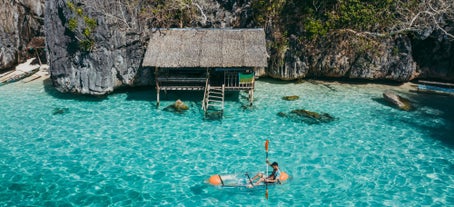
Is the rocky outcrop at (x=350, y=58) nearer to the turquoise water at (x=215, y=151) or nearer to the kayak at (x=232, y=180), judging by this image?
the turquoise water at (x=215, y=151)

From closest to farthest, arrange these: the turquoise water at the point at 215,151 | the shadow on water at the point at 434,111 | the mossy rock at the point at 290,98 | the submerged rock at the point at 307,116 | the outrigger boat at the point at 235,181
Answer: the turquoise water at the point at 215,151 < the outrigger boat at the point at 235,181 < the shadow on water at the point at 434,111 < the submerged rock at the point at 307,116 < the mossy rock at the point at 290,98

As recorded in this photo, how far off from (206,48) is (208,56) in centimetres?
70

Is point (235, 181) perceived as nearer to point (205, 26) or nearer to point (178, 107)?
point (178, 107)

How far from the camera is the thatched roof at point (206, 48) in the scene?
19953 mm

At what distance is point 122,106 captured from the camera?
21281 mm

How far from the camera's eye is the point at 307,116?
19.7m

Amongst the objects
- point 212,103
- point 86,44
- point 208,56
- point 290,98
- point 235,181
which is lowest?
point 235,181

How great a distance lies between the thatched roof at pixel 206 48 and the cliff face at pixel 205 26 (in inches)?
97.8

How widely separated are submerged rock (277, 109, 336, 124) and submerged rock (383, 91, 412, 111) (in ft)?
15.3

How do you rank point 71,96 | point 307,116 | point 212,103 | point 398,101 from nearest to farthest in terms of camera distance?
point 307,116
point 398,101
point 212,103
point 71,96

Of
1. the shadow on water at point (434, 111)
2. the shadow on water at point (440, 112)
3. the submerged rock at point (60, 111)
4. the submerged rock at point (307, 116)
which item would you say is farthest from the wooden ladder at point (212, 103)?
the shadow on water at point (440, 112)

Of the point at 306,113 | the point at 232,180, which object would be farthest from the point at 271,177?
the point at 306,113

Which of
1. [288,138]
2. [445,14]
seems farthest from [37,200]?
[445,14]

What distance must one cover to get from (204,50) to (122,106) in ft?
20.0
